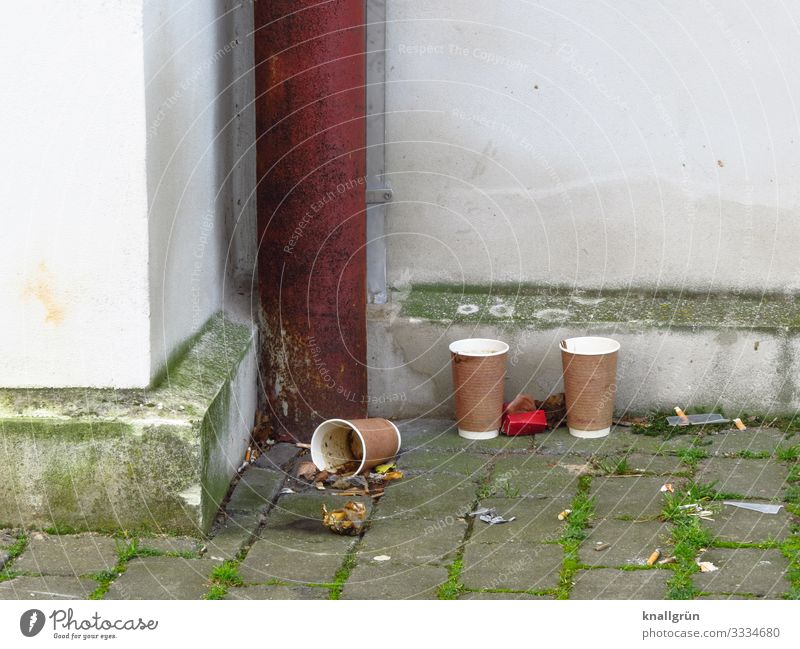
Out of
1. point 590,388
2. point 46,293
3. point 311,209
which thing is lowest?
point 590,388

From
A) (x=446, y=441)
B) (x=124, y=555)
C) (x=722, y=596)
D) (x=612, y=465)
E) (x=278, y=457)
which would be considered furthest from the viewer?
(x=446, y=441)

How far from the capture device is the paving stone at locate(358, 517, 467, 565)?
11.6ft

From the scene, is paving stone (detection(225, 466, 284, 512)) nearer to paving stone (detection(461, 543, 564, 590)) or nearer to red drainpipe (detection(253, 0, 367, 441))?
red drainpipe (detection(253, 0, 367, 441))

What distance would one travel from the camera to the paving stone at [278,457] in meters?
4.38

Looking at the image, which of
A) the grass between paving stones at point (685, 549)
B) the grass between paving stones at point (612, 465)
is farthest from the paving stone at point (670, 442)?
the grass between paving stones at point (685, 549)

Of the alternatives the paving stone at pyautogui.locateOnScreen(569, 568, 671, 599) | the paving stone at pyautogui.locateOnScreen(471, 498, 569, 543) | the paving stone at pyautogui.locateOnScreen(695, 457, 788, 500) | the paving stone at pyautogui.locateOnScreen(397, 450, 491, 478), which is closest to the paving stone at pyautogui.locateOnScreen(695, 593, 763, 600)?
the paving stone at pyautogui.locateOnScreen(569, 568, 671, 599)

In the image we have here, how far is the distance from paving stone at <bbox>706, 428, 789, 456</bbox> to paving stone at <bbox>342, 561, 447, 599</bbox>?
1.49 m

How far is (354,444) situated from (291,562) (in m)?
1.04

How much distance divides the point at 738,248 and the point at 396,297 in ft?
4.67

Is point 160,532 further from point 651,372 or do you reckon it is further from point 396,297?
point 651,372

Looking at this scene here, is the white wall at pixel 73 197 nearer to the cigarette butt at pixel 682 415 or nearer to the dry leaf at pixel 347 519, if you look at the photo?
the dry leaf at pixel 347 519

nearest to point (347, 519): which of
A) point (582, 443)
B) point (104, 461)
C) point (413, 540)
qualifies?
point (413, 540)

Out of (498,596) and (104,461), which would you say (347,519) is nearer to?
(498,596)

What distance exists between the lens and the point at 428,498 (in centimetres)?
402
